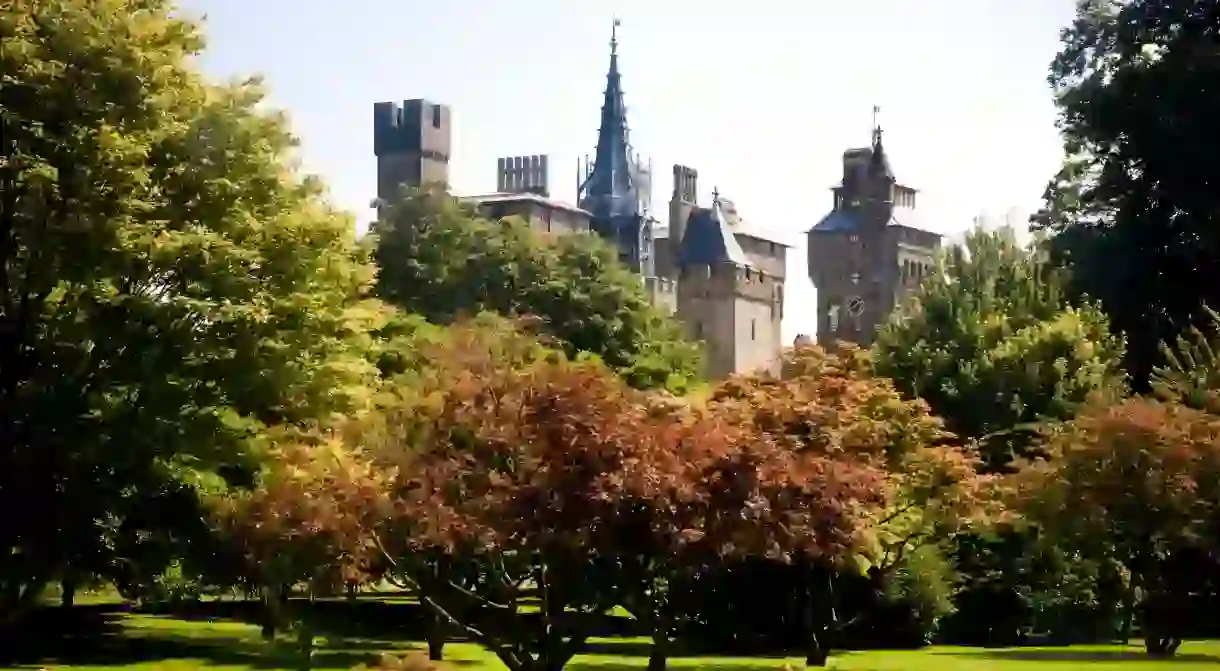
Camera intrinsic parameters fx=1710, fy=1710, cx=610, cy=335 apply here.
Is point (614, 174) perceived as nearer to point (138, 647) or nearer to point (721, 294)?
point (721, 294)

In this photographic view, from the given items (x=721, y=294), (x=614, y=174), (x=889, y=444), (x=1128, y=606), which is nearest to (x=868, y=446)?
(x=889, y=444)

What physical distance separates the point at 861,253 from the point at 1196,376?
88.4 metres

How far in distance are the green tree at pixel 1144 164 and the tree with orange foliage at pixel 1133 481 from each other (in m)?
10.7

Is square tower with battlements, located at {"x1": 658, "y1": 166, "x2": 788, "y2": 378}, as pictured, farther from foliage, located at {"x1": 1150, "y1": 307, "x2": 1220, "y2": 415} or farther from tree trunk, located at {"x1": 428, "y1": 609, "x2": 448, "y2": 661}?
tree trunk, located at {"x1": 428, "y1": 609, "x2": 448, "y2": 661}

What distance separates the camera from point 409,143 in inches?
4835

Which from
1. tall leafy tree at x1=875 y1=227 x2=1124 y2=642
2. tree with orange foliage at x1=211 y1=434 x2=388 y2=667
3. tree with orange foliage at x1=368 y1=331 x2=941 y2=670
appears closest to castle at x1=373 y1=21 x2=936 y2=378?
tall leafy tree at x1=875 y1=227 x2=1124 y2=642

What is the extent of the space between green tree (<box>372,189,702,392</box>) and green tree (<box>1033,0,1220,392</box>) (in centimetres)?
2466

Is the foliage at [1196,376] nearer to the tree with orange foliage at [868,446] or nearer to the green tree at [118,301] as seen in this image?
the tree with orange foliage at [868,446]

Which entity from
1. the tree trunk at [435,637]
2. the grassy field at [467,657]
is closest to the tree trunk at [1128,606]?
the grassy field at [467,657]

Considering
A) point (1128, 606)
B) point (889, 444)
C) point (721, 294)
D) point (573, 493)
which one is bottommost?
point (1128, 606)

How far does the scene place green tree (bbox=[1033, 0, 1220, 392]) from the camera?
39594 mm

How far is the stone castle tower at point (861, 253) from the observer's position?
120062mm

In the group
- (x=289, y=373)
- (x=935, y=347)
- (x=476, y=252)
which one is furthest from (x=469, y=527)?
(x=476, y=252)

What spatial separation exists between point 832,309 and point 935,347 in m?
72.4
